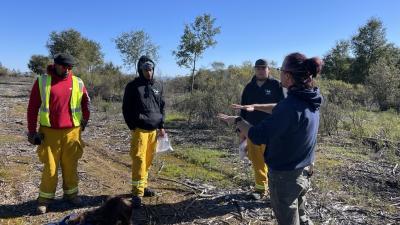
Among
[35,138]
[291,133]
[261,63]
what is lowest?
[35,138]

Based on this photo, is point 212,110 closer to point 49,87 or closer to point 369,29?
point 49,87

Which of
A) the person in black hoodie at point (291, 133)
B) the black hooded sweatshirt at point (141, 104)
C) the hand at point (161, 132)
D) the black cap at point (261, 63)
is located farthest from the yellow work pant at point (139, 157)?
the person in black hoodie at point (291, 133)

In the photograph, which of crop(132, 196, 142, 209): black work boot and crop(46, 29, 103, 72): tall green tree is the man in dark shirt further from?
crop(46, 29, 103, 72): tall green tree

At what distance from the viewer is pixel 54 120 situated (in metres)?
5.59

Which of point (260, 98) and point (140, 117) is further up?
point (260, 98)

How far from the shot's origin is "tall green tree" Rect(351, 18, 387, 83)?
3375cm

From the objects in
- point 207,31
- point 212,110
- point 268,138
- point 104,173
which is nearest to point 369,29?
point 207,31

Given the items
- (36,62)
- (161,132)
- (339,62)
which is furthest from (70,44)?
(161,132)

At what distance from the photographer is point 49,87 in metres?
5.56

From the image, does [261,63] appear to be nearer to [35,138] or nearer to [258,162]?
[258,162]

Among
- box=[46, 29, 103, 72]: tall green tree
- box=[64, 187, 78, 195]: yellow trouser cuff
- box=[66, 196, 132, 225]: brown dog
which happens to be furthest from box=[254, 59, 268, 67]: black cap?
box=[46, 29, 103, 72]: tall green tree

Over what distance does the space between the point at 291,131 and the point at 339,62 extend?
34.0 meters

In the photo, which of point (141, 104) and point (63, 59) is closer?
point (63, 59)

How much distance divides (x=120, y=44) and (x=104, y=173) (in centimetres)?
2044
